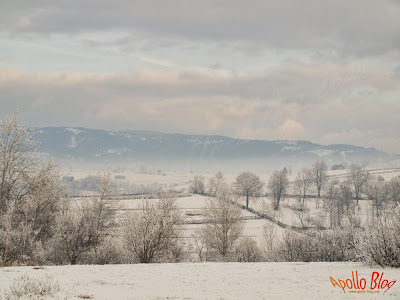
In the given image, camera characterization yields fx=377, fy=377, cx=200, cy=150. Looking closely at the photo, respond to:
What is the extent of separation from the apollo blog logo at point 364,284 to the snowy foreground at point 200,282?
210 mm

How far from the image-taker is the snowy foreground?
1742 centimetres

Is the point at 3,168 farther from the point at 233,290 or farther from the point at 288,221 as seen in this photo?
the point at 288,221

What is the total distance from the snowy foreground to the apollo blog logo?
210mm

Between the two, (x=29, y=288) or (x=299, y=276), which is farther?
(x=299, y=276)

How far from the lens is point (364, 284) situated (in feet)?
63.0

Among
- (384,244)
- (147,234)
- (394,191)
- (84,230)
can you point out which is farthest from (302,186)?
(384,244)

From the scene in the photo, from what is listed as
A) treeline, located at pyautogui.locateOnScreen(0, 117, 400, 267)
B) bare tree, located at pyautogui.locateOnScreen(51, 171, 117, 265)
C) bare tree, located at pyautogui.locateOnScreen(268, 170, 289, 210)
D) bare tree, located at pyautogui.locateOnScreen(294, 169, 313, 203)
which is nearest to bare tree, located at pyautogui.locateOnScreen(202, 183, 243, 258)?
treeline, located at pyautogui.locateOnScreen(0, 117, 400, 267)

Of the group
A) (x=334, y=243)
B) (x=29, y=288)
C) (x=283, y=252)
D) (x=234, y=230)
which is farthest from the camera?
(x=234, y=230)

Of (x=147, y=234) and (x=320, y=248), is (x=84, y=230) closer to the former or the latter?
(x=147, y=234)

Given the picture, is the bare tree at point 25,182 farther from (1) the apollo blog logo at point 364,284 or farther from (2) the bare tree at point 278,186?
(2) the bare tree at point 278,186

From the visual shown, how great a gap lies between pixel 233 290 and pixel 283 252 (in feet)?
114

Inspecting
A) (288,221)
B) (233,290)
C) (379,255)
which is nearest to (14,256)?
(233,290)

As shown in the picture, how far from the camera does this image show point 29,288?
53.8ft

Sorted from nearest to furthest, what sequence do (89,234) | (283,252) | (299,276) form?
(299,276)
(89,234)
(283,252)
